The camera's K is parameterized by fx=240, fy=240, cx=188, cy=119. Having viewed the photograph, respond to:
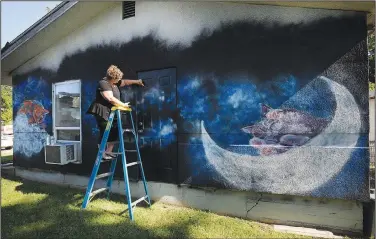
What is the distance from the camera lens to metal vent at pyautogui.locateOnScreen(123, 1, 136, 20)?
5.25 meters

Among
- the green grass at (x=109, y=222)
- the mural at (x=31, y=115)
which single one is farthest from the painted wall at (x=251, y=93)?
the mural at (x=31, y=115)

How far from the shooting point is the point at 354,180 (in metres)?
3.60

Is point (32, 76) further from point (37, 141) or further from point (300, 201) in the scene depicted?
point (300, 201)

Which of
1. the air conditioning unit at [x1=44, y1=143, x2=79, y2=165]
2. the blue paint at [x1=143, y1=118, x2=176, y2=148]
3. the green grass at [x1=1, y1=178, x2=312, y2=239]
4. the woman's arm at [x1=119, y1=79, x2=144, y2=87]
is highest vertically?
the woman's arm at [x1=119, y1=79, x2=144, y2=87]

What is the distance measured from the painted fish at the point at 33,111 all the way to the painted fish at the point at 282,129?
18.4 feet

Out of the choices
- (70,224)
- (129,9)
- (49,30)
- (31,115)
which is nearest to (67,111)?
(31,115)

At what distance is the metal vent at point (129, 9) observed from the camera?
525cm

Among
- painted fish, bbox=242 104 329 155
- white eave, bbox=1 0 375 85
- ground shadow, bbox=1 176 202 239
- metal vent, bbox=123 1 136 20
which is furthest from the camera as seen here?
white eave, bbox=1 0 375 85

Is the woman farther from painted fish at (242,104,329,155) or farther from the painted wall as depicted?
painted fish at (242,104,329,155)

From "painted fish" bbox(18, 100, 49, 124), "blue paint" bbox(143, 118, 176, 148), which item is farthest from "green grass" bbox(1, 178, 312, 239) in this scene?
"painted fish" bbox(18, 100, 49, 124)

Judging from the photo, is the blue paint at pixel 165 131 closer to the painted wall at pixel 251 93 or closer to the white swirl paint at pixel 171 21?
the painted wall at pixel 251 93

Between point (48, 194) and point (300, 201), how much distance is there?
5052 mm

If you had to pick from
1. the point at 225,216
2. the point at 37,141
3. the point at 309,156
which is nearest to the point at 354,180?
the point at 309,156

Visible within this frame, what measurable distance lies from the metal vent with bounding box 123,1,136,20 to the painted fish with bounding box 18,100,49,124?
3460 mm
